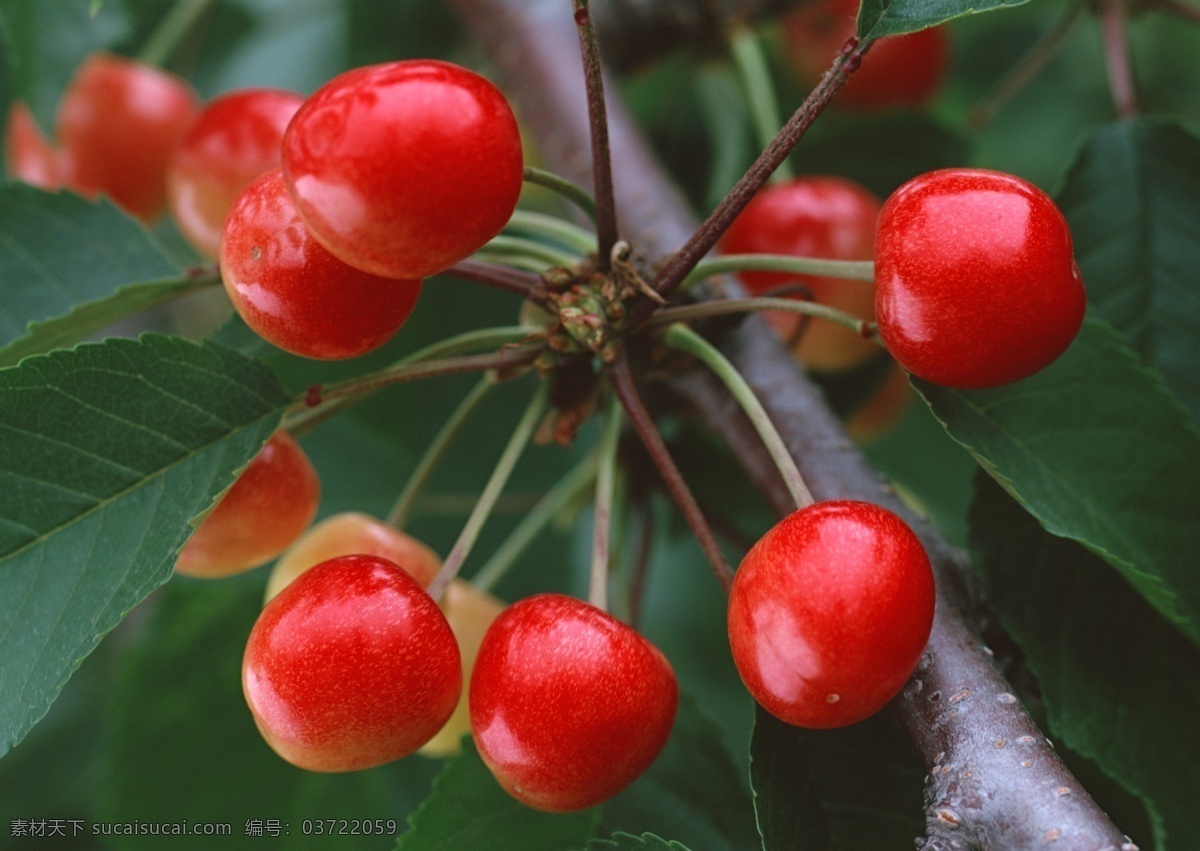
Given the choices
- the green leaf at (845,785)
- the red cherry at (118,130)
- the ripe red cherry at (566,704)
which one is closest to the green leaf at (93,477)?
the ripe red cherry at (566,704)

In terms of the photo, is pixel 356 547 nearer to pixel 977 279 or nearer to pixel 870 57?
pixel 977 279

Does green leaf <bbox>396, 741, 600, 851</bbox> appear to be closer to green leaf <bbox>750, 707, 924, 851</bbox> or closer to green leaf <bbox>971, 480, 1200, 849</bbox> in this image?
green leaf <bbox>750, 707, 924, 851</bbox>

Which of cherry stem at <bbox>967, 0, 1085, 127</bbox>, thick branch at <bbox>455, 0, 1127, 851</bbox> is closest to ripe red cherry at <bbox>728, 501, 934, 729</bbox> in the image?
thick branch at <bbox>455, 0, 1127, 851</bbox>

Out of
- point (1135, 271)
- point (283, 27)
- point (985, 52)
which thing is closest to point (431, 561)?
point (1135, 271)

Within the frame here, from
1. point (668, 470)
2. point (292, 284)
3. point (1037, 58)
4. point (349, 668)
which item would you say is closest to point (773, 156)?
point (668, 470)

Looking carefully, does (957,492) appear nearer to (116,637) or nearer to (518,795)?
(518,795)

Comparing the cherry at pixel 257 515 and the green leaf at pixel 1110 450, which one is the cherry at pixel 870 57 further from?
the cherry at pixel 257 515
